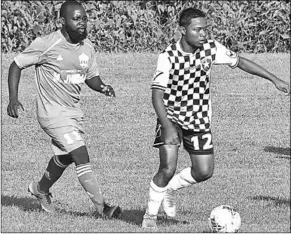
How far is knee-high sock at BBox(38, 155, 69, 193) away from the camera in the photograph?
877 cm

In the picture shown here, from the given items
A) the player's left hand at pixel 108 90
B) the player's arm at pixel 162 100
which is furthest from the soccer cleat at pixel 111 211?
the player's left hand at pixel 108 90

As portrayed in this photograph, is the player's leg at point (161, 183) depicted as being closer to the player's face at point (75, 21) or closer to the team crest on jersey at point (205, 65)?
the team crest on jersey at point (205, 65)

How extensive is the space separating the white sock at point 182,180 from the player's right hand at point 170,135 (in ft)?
1.86

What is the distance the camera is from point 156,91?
8.00 meters

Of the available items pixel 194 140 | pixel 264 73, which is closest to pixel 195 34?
pixel 264 73

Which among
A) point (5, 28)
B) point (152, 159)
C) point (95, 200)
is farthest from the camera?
point (5, 28)

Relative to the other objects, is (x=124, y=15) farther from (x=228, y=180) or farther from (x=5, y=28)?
(x=228, y=180)

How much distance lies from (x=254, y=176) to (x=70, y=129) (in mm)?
3024

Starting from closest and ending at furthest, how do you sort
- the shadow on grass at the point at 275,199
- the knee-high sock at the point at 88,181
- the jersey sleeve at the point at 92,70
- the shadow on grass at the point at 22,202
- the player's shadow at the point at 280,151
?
1. the knee-high sock at the point at 88,181
2. the jersey sleeve at the point at 92,70
3. the shadow on grass at the point at 22,202
4. the shadow on grass at the point at 275,199
5. the player's shadow at the point at 280,151

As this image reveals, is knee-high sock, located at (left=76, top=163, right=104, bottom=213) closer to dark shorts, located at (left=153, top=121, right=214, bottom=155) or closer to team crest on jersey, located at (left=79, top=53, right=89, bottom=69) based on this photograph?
dark shorts, located at (left=153, top=121, right=214, bottom=155)

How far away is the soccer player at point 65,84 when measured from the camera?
8438 millimetres

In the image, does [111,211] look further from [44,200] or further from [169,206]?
[44,200]

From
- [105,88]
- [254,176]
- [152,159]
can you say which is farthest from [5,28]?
[105,88]

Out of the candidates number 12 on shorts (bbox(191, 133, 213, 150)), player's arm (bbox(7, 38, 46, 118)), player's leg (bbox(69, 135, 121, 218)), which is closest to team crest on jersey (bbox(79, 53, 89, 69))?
player's arm (bbox(7, 38, 46, 118))
